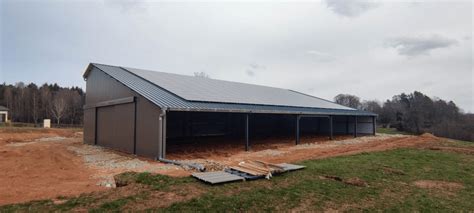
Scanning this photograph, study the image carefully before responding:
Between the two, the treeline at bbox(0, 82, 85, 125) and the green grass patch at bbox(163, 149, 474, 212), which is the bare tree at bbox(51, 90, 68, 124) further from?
the green grass patch at bbox(163, 149, 474, 212)

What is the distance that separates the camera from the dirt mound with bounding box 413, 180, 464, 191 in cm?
709

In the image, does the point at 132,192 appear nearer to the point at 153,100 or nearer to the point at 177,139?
the point at 153,100

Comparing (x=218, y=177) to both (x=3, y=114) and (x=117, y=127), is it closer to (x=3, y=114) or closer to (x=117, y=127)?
(x=117, y=127)

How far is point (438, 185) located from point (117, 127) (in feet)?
45.2

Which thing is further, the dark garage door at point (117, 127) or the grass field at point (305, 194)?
the dark garage door at point (117, 127)

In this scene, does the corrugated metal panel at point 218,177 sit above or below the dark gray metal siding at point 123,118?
below

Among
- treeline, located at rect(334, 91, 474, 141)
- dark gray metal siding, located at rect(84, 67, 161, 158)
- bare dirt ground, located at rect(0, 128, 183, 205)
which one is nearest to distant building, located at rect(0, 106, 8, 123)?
dark gray metal siding, located at rect(84, 67, 161, 158)

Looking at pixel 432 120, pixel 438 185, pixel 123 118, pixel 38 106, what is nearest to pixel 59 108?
pixel 38 106

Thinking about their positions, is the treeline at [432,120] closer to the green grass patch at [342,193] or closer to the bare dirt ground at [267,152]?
the bare dirt ground at [267,152]

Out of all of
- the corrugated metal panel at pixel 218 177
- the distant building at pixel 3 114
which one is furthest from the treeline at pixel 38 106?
the corrugated metal panel at pixel 218 177

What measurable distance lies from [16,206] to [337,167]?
789 centimetres

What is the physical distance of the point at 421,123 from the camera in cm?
4372

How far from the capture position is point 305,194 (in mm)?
6090

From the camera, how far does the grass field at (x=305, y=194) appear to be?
5.18m
